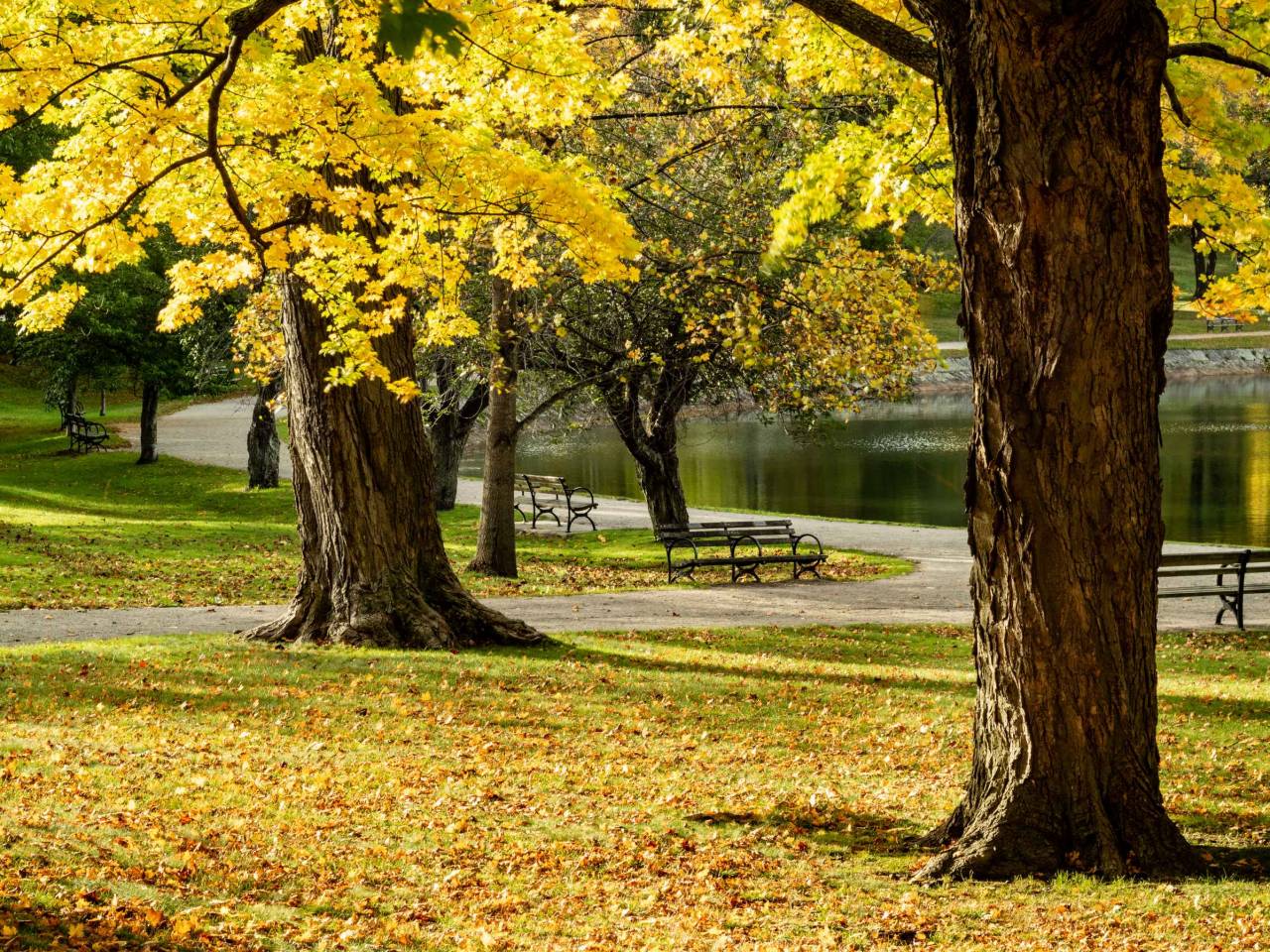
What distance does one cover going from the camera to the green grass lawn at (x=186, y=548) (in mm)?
16141

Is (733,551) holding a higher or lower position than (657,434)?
lower

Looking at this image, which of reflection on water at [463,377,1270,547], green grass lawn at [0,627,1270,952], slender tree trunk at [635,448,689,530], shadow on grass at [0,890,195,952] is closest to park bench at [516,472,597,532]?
slender tree trunk at [635,448,689,530]

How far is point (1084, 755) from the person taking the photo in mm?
5641

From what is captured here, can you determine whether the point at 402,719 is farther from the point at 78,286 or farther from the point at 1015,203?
the point at 1015,203

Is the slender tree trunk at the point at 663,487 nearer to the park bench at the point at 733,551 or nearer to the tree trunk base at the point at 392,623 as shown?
the park bench at the point at 733,551

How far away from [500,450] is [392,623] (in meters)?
5.56

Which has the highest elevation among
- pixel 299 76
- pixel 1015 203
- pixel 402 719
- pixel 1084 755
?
pixel 299 76

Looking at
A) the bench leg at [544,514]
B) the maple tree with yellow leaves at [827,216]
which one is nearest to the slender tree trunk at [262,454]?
the bench leg at [544,514]

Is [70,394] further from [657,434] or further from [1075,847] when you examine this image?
[1075,847]

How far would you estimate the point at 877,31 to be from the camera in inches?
248

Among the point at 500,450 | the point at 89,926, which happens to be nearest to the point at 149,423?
the point at 500,450

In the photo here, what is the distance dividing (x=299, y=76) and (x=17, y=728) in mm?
4541

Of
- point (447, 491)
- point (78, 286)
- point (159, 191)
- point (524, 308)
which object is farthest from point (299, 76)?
point (447, 491)

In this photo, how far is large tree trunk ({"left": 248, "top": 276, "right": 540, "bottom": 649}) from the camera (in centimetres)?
1180
